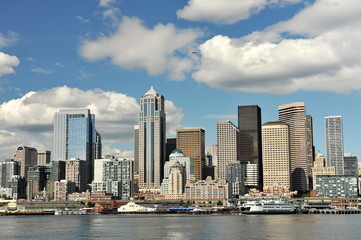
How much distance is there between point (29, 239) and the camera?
13525 centimetres

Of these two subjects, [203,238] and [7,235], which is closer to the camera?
[203,238]

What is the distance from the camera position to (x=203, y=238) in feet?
437

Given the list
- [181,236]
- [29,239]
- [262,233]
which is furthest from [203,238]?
[29,239]

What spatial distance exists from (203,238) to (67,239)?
34.0 m

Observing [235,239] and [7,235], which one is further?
[7,235]

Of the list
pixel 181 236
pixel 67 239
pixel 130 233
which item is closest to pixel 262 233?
pixel 181 236

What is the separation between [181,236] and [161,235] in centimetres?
645

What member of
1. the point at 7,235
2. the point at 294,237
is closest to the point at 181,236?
the point at 294,237

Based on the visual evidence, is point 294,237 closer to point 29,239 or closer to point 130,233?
point 130,233

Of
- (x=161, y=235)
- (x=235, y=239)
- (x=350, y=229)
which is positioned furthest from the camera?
(x=350, y=229)

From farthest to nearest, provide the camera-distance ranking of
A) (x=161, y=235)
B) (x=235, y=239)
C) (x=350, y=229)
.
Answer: (x=350, y=229)
(x=161, y=235)
(x=235, y=239)

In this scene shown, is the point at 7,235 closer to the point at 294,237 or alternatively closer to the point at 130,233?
the point at 130,233

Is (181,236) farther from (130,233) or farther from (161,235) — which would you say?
(130,233)

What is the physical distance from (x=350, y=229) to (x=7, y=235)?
9862 centimetres
